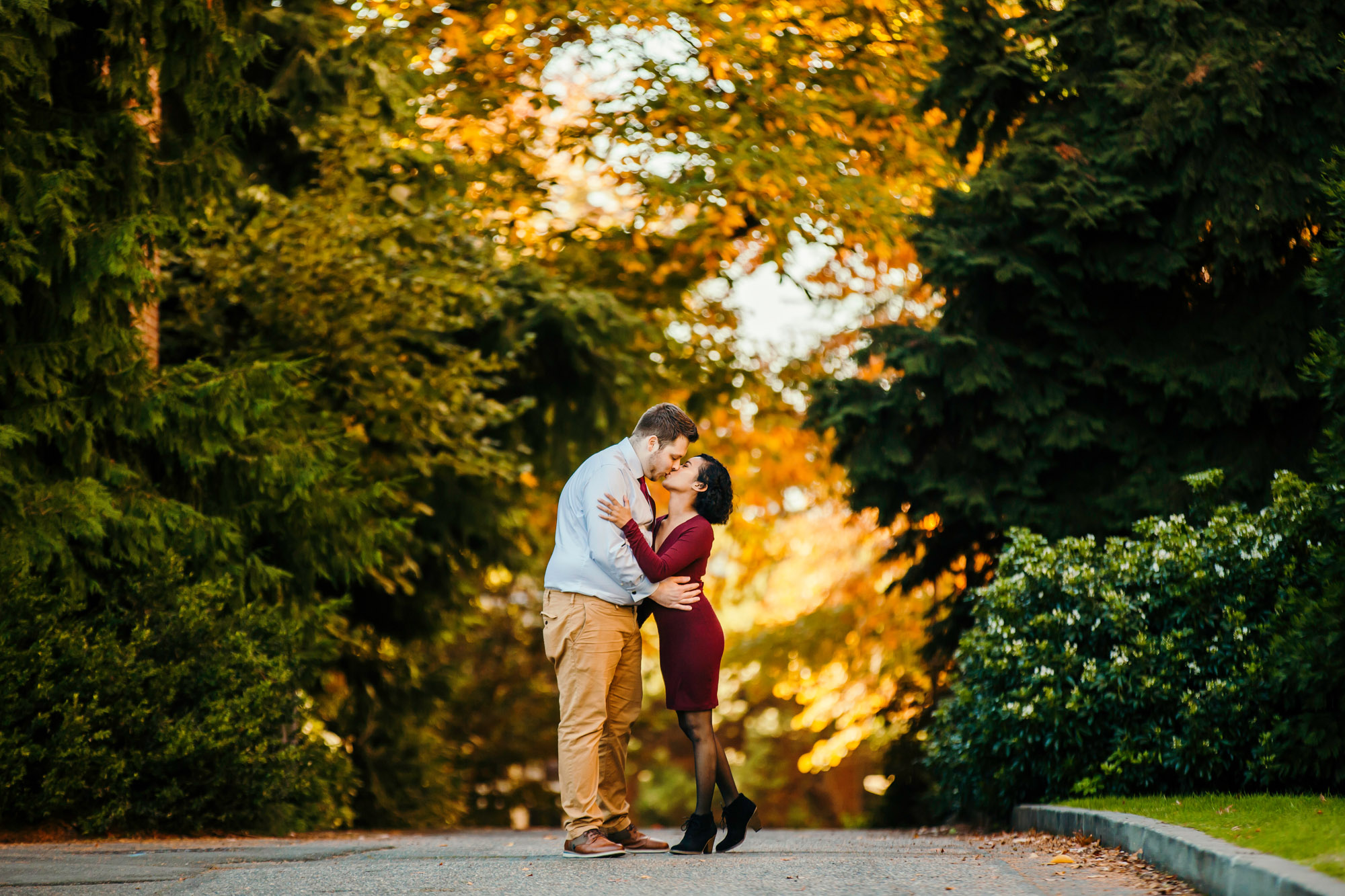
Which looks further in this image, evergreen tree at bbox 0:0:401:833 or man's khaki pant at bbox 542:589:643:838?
evergreen tree at bbox 0:0:401:833

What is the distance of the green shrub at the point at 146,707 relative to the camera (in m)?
7.68

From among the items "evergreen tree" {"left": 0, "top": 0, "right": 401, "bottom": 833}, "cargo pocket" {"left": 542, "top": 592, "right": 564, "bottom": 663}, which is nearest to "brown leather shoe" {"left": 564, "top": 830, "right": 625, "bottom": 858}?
"cargo pocket" {"left": 542, "top": 592, "right": 564, "bottom": 663}

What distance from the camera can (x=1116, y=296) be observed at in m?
10.5

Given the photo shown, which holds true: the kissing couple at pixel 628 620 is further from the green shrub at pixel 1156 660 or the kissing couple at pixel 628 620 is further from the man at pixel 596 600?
the green shrub at pixel 1156 660

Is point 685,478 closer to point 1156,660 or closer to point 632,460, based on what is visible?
point 632,460

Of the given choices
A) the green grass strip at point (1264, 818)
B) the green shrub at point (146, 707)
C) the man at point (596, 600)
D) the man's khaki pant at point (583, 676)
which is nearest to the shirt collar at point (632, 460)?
the man at point (596, 600)

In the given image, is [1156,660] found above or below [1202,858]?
below

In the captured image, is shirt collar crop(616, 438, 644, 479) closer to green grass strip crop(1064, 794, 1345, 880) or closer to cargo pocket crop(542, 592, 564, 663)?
cargo pocket crop(542, 592, 564, 663)

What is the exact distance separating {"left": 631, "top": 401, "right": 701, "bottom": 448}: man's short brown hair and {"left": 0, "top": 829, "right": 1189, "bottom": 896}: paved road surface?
2.03 meters

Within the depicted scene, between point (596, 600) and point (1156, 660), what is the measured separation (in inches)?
146

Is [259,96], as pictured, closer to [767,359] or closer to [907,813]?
[907,813]

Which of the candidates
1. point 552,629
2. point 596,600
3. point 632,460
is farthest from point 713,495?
point 552,629

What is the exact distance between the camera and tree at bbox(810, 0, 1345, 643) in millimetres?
9703

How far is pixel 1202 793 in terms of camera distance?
292 inches
